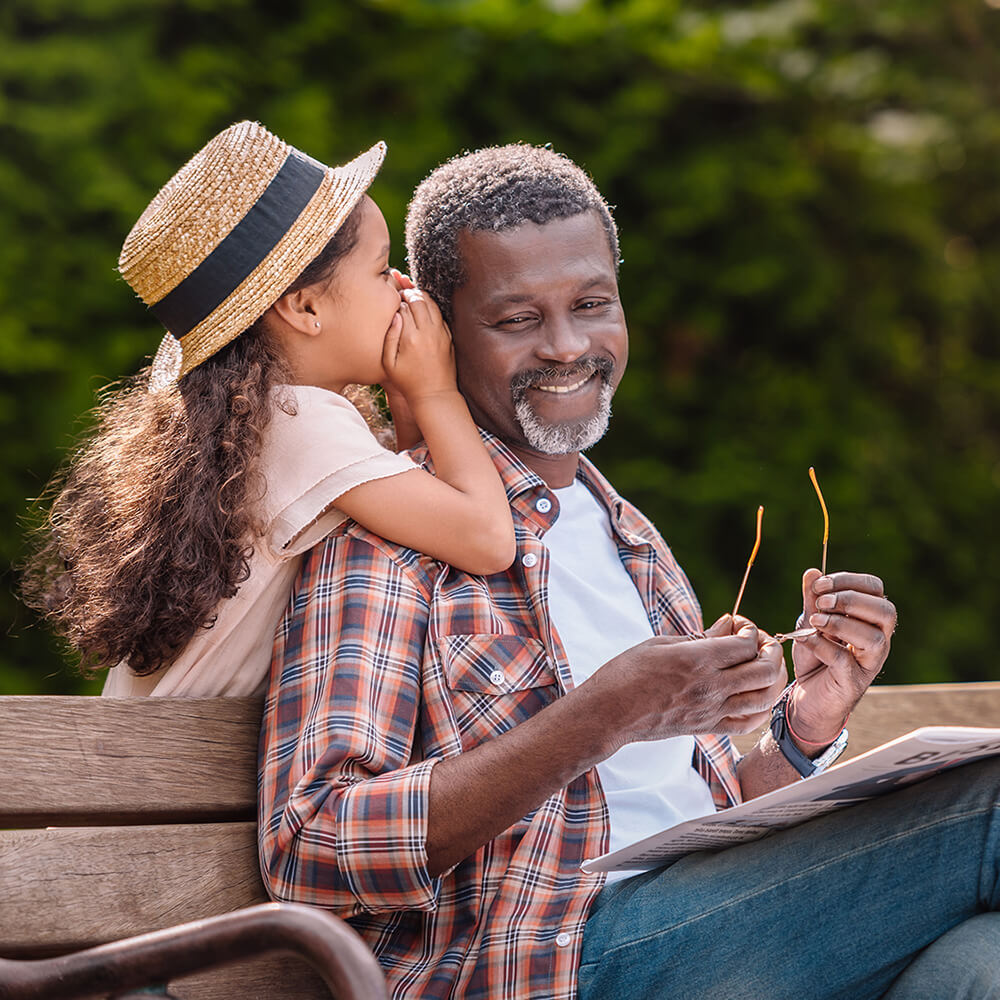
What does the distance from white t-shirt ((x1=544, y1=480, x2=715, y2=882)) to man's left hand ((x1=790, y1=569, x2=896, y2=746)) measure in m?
0.23

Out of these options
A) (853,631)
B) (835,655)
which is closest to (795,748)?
(835,655)

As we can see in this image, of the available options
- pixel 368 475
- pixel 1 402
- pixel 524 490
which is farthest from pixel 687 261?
pixel 368 475

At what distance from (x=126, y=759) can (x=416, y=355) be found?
844 mm

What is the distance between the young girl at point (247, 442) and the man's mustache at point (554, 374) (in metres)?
0.14

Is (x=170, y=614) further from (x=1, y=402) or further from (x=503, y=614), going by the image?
(x=1, y=402)

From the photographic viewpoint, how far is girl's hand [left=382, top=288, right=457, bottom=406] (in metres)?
2.36

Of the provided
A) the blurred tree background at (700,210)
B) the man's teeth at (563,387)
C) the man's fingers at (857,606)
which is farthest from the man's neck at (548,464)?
the blurred tree background at (700,210)

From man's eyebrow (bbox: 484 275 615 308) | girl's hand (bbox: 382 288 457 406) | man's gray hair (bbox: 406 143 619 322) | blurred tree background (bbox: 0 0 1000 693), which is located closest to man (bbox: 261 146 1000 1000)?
girl's hand (bbox: 382 288 457 406)

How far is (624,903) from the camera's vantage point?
205cm

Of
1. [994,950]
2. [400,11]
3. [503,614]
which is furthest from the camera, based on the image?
[400,11]

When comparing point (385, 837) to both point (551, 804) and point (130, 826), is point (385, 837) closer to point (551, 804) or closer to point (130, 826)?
point (551, 804)

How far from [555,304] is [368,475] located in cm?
58

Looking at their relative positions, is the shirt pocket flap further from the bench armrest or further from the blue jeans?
the bench armrest

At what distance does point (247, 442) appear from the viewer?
6.94 feet
